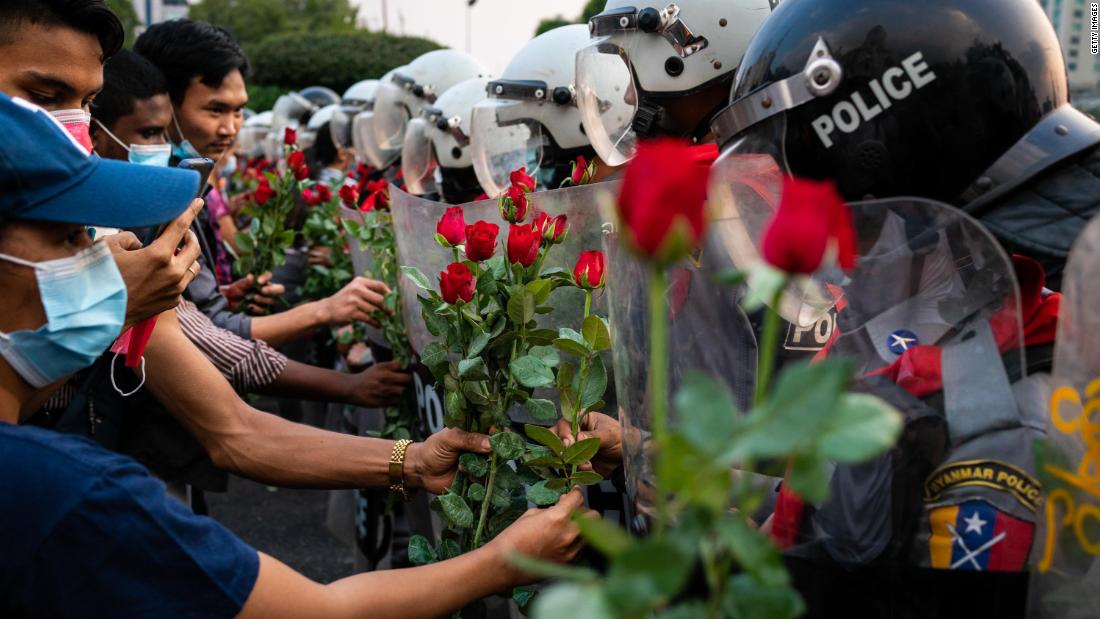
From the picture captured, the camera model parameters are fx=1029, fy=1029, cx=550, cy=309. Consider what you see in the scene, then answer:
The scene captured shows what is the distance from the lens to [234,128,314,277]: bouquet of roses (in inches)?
219

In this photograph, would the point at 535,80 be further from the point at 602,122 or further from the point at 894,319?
the point at 894,319

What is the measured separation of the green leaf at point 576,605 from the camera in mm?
802

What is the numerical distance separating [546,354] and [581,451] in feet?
0.68

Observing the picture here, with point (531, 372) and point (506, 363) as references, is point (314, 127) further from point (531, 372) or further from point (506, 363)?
point (531, 372)

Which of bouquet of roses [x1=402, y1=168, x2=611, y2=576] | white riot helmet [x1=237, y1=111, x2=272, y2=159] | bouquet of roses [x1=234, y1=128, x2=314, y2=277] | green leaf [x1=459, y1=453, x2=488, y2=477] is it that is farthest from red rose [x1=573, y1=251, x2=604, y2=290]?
white riot helmet [x1=237, y1=111, x2=272, y2=159]

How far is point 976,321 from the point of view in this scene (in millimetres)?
1392

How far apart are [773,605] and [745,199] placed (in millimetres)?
853

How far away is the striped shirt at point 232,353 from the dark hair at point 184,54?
1565 mm

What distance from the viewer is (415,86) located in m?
6.37

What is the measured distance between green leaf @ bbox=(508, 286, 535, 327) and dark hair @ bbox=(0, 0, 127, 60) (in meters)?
1.32

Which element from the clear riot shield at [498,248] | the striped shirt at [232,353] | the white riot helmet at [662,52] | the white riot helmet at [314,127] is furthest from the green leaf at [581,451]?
the white riot helmet at [314,127]

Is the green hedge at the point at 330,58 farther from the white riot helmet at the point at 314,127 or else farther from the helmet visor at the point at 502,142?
the helmet visor at the point at 502,142

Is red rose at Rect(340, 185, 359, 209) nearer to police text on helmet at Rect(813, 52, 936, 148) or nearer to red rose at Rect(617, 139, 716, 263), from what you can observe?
police text on helmet at Rect(813, 52, 936, 148)

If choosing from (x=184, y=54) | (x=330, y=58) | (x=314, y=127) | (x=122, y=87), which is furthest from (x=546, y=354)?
(x=330, y=58)
